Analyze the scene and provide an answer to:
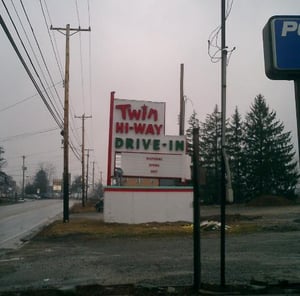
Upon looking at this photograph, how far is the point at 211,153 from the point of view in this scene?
7706 centimetres

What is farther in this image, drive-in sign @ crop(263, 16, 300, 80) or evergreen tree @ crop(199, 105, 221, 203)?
evergreen tree @ crop(199, 105, 221, 203)

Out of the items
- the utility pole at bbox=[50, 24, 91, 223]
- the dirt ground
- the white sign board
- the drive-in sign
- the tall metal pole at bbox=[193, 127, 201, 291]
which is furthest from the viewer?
the utility pole at bbox=[50, 24, 91, 223]

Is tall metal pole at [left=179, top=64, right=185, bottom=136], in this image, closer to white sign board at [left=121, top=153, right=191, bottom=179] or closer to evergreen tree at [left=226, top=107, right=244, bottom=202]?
white sign board at [left=121, top=153, right=191, bottom=179]

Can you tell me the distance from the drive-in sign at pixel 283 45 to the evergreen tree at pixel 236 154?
64519mm

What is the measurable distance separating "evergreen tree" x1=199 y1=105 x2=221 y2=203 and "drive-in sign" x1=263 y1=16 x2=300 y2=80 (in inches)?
2518

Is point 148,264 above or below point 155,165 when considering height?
below

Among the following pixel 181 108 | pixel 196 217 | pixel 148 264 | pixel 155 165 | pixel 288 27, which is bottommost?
pixel 148 264

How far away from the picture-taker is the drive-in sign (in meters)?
6.49

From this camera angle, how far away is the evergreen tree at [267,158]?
70.0 meters

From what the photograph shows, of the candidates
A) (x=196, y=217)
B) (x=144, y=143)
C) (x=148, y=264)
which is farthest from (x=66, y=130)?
(x=196, y=217)

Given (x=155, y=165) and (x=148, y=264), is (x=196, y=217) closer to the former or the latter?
(x=148, y=264)

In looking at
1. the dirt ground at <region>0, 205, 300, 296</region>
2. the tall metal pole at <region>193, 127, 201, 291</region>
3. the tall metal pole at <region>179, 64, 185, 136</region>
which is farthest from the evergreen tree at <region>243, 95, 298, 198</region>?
the tall metal pole at <region>193, 127, 201, 291</region>

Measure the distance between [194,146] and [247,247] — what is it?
325 inches

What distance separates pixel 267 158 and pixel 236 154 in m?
5.05
